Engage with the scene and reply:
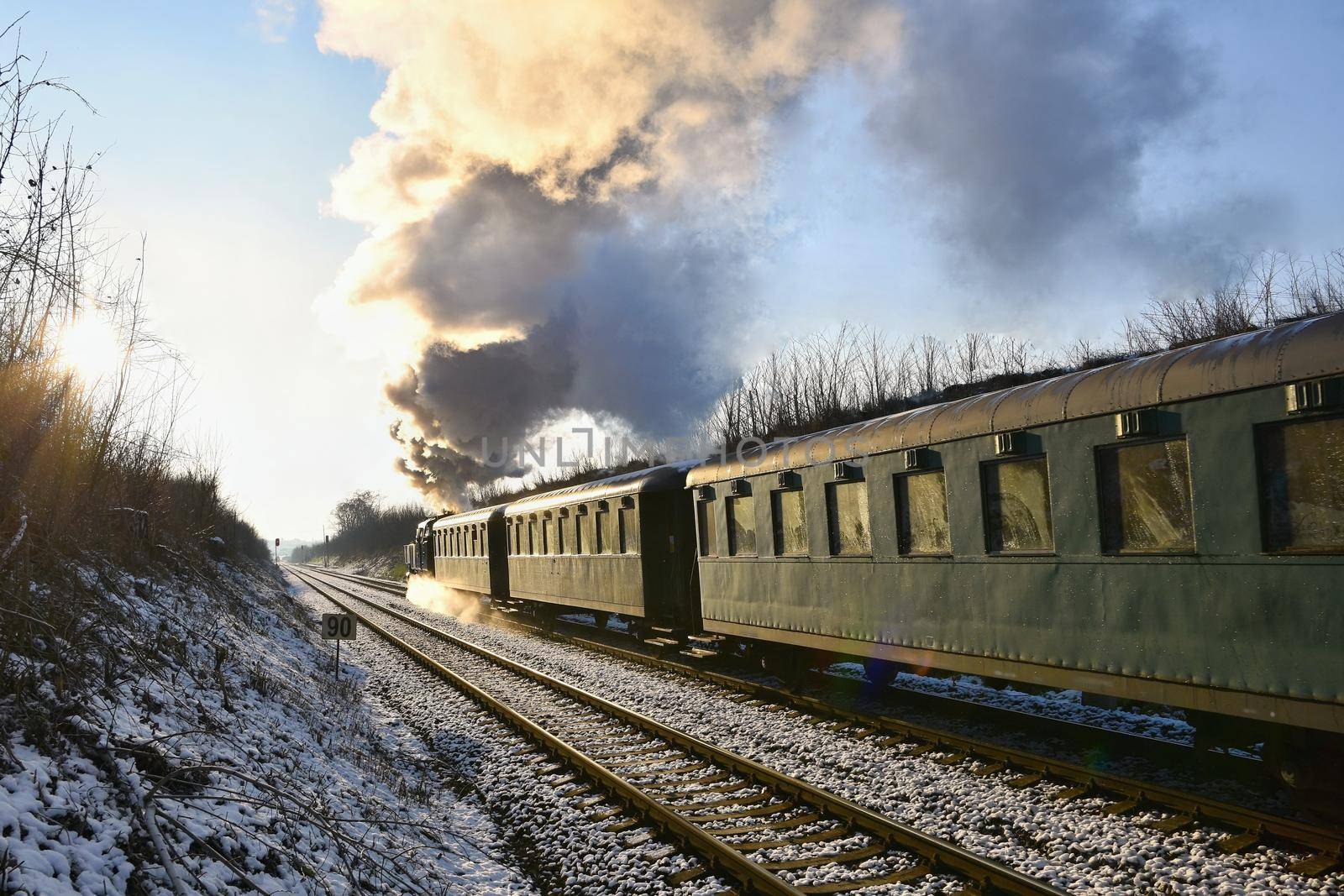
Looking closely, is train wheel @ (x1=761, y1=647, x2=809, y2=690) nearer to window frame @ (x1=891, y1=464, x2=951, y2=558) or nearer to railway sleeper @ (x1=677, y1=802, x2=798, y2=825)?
window frame @ (x1=891, y1=464, x2=951, y2=558)

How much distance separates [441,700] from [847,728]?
21.1 feet

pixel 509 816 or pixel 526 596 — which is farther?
pixel 526 596

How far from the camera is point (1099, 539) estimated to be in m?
6.82

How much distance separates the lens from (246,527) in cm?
4875

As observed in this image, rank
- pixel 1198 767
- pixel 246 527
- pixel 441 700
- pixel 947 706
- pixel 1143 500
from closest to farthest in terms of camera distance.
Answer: pixel 1143 500 → pixel 1198 767 → pixel 947 706 → pixel 441 700 → pixel 246 527

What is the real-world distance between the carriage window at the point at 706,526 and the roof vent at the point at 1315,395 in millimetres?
8085

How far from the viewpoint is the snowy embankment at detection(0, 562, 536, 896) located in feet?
12.8

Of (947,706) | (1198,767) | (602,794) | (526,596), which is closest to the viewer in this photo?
(1198,767)

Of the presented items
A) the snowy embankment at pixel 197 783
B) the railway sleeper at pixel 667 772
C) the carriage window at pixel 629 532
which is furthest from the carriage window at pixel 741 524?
the snowy embankment at pixel 197 783

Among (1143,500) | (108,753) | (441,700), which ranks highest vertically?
(1143,500)

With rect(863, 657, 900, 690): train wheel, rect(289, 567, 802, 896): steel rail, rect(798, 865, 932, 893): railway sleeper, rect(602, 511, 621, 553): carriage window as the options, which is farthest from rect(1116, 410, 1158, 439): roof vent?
rect(602, 511, 621, 553): carriage window

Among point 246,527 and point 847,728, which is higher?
point 246,527

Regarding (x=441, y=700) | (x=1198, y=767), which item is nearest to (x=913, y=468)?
(x=1198, y=767)

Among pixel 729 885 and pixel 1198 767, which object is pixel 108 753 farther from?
pixel 1198 767
